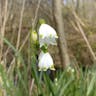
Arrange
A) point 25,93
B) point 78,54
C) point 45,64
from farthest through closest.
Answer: point 78,54, point 25,93, point 45,64

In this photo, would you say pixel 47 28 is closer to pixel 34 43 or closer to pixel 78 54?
pixel 34 43

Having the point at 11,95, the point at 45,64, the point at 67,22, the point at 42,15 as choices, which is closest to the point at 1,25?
the point at 11,95

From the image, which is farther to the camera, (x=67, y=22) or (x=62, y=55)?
(x=67, y=22)

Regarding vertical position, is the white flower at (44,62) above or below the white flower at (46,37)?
below

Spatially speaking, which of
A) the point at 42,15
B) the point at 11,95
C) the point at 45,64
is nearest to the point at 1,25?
the point at 11,95

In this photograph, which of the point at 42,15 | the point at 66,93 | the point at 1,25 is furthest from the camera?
the point at 42,15

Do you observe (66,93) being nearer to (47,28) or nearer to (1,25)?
(47,28)

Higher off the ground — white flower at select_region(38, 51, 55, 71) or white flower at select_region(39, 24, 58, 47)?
white flower at select_region(39, 24, 58, 47)

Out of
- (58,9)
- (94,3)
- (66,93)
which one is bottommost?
(66,93)

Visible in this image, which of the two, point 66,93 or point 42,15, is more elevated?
point 42,15
